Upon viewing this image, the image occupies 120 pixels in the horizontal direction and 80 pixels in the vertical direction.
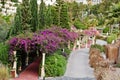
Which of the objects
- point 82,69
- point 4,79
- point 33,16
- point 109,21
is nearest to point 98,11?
point 109,21

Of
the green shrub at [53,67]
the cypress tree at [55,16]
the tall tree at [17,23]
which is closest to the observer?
the green shrub at [53,67]

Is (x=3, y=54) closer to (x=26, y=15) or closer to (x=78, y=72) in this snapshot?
(x=78, y=72)

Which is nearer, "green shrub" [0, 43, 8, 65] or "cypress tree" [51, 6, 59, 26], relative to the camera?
"green shrub" [0, 43, 8, 65]

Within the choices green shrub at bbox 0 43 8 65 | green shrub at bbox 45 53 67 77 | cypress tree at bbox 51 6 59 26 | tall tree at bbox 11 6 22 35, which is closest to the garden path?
green shrub at bbox 45 53 67 77

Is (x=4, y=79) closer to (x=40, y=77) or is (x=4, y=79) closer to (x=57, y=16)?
(x=40, y=77)

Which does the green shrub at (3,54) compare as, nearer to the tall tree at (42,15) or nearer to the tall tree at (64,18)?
the tall tree at (42,15)

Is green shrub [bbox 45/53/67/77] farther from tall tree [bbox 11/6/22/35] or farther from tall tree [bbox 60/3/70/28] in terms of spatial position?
tall tree [bbox 60/3/70/28]

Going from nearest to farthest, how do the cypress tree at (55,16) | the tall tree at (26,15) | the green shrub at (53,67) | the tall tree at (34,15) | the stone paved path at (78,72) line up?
the stone paved path at (78,72) < the green shrub at (53,67) < the tall tree at (26,15) < the tall tree at (34,15) < the cypress tree at (55,16)


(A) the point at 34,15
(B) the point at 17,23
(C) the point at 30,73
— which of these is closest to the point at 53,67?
(C) the point at 30,73

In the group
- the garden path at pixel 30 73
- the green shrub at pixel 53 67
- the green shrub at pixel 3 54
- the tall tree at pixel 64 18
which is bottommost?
the garden path at pixel 30 73

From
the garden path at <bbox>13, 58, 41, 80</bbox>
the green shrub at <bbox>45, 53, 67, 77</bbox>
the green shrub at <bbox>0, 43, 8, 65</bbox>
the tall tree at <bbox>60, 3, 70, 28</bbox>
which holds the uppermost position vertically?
the tall tree at <bbox>60, 3, 70, 28</bbox>

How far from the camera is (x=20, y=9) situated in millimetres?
24078

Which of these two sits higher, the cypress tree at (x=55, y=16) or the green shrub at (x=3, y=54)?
the cypress tree at (x=55, y=16)

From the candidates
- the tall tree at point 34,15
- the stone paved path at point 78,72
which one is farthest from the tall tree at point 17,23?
the stone paved path at point 78,72
